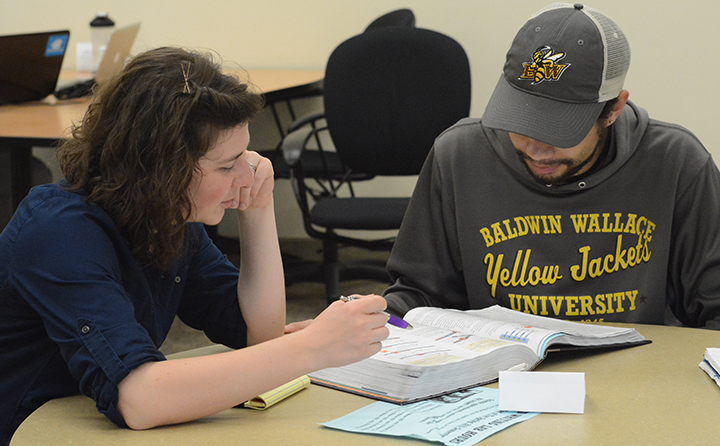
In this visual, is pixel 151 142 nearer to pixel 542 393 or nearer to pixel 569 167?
pixel 542 393

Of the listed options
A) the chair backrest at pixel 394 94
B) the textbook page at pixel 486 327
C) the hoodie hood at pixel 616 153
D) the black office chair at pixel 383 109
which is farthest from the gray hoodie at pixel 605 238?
the chair backrest at pixel 394 94

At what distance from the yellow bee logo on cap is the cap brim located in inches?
1.3

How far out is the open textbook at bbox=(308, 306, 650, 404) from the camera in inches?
37.0

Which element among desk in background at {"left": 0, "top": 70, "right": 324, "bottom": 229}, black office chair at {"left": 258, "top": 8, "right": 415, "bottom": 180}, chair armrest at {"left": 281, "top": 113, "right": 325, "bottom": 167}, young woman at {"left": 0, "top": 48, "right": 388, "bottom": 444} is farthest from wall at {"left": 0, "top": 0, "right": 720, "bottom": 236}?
young woman at {"left": 0, "top": 48, "right": 388, "bottom": 444}

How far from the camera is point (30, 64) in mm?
2906

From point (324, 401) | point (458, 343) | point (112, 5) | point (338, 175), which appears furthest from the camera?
point (112, 5)

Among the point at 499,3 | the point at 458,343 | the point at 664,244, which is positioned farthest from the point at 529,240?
the point at 499,3

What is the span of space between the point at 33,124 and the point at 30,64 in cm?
52

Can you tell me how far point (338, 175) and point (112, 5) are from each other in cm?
200

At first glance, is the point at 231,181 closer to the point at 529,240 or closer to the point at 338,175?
the point at 529,240

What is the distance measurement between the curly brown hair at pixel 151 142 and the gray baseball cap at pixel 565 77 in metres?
0.48

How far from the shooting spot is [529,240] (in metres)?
1.39

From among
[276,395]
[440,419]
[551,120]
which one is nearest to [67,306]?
[276,395]

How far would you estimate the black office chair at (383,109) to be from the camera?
2730 millimetres
